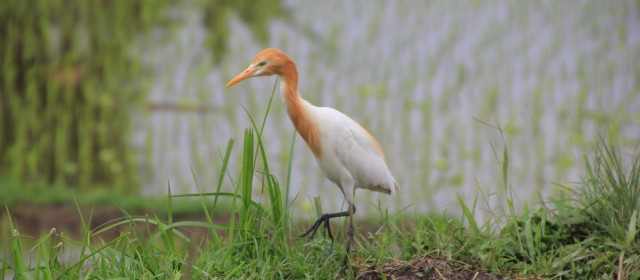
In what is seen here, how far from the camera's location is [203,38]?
6551 millimetres

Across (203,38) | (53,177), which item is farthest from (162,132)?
(203,38)

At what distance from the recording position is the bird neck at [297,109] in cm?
299

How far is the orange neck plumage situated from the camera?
2980 mm

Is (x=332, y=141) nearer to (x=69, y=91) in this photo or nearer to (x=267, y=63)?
(x=267, y=63)

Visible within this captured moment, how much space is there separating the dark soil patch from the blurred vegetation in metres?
2.68

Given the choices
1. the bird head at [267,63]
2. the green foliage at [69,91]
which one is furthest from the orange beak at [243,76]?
the green foliage at [69,91]

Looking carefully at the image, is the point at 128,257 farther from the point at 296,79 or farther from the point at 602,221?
the point at 602,221

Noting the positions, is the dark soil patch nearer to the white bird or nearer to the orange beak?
the white bird

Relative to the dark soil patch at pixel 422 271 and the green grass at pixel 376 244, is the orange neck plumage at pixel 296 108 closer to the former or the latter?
the green grass at pixel 376 244

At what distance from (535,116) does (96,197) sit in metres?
2.70

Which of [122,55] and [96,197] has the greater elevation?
[122,55]

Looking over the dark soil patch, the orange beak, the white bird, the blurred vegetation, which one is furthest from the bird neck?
the blurred vegetation

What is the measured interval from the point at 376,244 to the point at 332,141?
47cm

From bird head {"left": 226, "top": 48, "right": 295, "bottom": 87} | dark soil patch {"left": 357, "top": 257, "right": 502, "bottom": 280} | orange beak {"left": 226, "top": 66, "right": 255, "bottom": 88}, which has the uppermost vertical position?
bird head {"left": 226, "top": 48, "right": 295, "bottom": 87}
